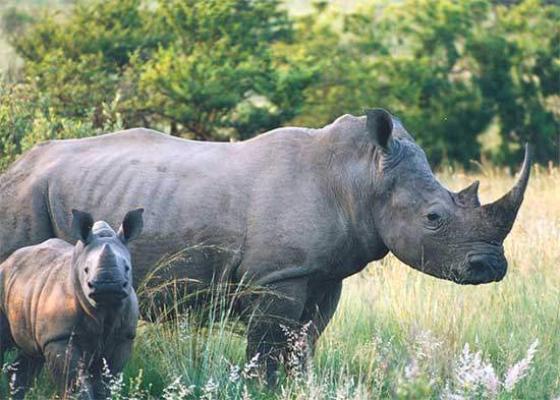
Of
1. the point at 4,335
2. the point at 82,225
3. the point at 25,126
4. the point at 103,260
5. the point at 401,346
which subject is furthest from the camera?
the point at 25,126

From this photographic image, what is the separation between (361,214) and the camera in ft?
25.6

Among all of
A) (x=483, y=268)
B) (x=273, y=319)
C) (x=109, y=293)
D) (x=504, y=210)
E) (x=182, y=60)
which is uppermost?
(x=109, y=293)

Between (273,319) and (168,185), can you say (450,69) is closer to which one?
(168,185)

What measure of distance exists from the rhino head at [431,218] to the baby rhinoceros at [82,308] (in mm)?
1557

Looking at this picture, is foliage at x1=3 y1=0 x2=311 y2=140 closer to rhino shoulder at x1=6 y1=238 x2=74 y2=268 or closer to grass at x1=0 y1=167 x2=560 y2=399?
grass at x1=0 y1=167 x2=560 y2=399

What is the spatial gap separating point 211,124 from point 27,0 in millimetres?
10500

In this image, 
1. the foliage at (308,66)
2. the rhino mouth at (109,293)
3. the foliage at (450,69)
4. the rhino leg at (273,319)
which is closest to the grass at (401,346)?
the rhino leg at (273,319)

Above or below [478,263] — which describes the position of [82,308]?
above

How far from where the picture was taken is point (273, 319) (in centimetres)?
761

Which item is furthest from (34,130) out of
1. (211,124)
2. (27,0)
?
(27,0)

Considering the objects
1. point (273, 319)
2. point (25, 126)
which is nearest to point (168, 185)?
point (273, 319)

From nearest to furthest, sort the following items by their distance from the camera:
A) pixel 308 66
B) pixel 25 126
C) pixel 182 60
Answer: pixel 25 126 → pixel 182 60 → pixel 308 66

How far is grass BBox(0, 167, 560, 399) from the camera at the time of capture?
6801mm

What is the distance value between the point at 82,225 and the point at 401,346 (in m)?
2.21
